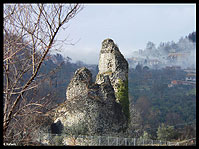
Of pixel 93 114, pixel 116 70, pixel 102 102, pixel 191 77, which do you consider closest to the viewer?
pixel 93 114

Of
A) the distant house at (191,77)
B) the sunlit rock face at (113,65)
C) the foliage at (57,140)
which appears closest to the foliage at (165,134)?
the sunlit rock face at (113,65)

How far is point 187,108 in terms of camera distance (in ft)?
140

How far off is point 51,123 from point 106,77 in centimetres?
321

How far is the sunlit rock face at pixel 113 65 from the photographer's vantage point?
10.9m

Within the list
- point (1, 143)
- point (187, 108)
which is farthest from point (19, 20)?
point (187, 108)

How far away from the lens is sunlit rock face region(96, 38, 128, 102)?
35.8ft

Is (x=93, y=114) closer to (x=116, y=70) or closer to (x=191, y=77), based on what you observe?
(x=116, y=70)

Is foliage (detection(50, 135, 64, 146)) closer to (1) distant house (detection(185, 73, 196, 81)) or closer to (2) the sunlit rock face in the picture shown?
(2) the sunlit rock face

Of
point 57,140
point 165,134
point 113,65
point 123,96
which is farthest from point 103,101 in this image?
point 165,134

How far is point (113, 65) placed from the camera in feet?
36.0

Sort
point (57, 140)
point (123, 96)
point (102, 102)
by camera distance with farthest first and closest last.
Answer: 1. point (123, 96)
2. point (102, 102)
3. point (57, 140)

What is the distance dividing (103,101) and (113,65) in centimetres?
186

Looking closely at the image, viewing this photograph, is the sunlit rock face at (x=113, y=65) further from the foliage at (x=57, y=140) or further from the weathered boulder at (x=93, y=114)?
the foliage at (x=57, y=140)

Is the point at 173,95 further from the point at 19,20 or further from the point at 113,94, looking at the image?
the point at 19,20
